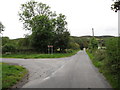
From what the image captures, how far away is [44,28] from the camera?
36531 mm

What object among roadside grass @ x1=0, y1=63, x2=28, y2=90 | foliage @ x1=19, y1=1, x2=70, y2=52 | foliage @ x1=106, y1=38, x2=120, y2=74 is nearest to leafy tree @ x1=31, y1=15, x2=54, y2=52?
foliage @ x1=19, y1=1, x2=70, y2=52

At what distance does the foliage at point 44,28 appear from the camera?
36.9 meters

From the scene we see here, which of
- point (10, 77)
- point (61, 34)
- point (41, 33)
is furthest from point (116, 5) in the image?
point (61, 34)

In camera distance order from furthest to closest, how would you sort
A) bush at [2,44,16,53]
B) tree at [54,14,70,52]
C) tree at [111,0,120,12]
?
tree at [54,14,70,52] < bush at [2,44,16,53] < tree at [111,0,120,12]

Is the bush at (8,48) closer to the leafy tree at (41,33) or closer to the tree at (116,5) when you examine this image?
the leafy tree at (41,33)

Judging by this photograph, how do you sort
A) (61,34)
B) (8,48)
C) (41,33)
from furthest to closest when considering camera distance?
1. (61,34)
2. (8,48)
3. (41,33)

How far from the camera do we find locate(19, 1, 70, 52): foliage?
3691 cm

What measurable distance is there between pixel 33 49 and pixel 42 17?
10913 mm

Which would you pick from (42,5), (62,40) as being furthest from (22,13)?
(62,40)

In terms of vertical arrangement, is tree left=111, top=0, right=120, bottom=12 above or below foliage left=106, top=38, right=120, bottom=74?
above

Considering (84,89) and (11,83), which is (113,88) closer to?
(84,89)

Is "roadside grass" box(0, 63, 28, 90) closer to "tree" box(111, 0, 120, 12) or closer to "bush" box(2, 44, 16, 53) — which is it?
"tree" box(111, 0, 120, 12)

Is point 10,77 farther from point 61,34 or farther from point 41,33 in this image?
point 61,34

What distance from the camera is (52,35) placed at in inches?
1538
